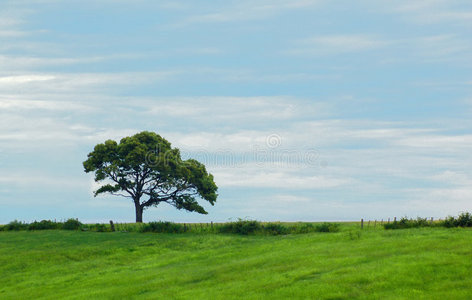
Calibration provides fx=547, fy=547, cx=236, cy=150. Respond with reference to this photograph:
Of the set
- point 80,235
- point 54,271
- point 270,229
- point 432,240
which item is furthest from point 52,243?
point 432,240

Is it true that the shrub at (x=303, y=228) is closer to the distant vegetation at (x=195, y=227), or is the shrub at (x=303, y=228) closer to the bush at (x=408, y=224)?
the distant vegetation at (x=195, y=227)

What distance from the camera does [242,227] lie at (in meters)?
55.8

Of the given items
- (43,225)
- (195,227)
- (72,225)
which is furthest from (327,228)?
(43,225)

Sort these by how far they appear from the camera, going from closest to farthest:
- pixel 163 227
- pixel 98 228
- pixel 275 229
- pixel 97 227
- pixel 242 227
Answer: pixel 275 229 < pixel 242 227 < pixel 163 227 < pixel 98 228 < pixel 97 227

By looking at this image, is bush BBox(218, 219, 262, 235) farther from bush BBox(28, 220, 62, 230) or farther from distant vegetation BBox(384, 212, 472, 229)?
bush BBox(28, 220, 62, 230)

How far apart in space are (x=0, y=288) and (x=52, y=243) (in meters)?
17.2

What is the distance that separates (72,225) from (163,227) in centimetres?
1536

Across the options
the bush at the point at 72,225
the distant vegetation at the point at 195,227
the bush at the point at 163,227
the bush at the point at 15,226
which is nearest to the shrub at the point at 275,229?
the distant vegetation at the point at 195,227

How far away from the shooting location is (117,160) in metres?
78.0

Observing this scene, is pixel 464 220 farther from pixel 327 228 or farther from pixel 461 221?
pixel 327 228

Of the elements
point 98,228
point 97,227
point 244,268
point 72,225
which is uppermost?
point 72,225

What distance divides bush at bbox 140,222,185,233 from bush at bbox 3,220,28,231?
19.9 metres

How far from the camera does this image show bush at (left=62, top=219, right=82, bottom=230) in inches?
2686

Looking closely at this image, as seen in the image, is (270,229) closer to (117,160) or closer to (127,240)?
(127,240)
